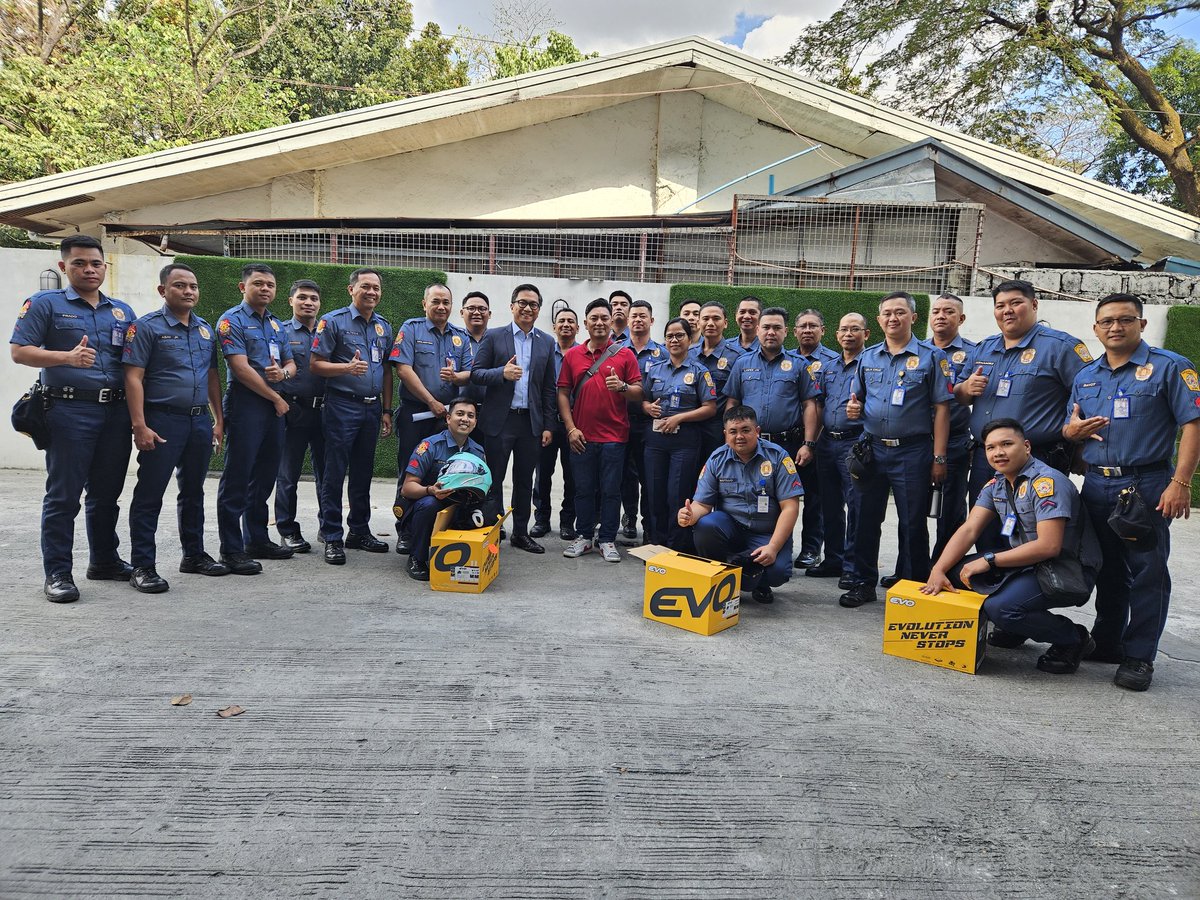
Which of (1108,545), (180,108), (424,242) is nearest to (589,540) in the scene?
(1108,545)

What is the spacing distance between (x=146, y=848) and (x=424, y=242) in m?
7.89

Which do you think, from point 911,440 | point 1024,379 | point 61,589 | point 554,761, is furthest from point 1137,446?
point 61,589

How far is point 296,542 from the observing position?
16.3ft

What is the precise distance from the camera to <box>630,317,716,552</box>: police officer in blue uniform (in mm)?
4872

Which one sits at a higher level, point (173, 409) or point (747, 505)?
point (173, 409)

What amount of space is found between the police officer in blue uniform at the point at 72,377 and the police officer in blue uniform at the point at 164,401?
11cm

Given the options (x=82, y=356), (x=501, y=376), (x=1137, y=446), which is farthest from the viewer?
(x=501, y=376)

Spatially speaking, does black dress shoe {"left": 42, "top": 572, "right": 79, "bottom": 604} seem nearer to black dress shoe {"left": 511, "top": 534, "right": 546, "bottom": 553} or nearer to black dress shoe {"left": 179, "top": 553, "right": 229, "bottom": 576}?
black dress shoe {"left": 179, "top": 553, "right": 229, "bottom": 576}

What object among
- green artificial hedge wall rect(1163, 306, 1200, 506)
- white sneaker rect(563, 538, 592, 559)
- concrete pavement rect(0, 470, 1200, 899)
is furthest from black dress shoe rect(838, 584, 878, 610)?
green artificial hedge wall rect(1163, 306, 1200, 506)

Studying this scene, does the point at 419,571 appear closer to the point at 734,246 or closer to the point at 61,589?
the point at 61,589

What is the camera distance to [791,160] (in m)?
10.4

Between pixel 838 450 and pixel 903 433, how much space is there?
716mm

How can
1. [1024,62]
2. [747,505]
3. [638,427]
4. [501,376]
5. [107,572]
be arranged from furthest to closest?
[1024,62], [638,427], [501,376], [747,505], [107,572]

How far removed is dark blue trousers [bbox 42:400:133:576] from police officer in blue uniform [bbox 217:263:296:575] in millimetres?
623
